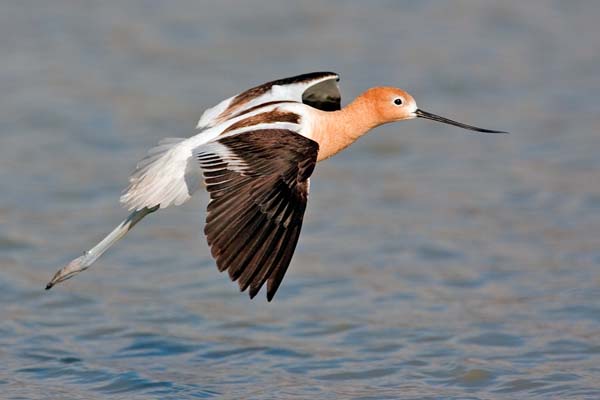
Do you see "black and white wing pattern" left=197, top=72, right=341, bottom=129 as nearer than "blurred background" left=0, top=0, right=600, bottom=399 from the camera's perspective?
No

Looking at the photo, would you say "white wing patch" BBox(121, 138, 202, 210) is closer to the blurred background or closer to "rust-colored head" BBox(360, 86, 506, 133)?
the blurred background

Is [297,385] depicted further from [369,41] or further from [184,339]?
[369,41]

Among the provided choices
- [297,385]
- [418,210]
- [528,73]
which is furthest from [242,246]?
[528,73]

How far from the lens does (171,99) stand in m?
9.84

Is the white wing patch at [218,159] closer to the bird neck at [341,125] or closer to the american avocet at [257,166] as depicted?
the american avocet at [257,166]

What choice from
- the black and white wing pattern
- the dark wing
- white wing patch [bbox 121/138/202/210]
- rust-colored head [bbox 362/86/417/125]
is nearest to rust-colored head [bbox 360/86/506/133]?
rust-colored head [bbox 362/86/417/125]

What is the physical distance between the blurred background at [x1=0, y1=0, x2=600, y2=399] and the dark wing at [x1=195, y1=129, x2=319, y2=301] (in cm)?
106

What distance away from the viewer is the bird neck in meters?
6.39

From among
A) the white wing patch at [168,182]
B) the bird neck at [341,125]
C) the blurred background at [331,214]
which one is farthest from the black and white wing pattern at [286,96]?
the blurred background at [331,214]

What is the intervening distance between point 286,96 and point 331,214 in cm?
164

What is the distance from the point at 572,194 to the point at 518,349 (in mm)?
2184

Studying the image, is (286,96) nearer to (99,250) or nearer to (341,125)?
(341,125)

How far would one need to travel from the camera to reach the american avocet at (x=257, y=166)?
5.11 metres

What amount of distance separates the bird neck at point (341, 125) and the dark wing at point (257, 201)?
2.10ft
